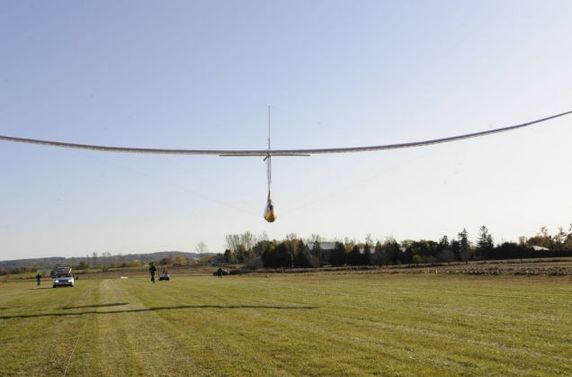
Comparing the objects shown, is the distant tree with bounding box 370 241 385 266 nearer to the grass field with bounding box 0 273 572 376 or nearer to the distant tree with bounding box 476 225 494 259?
the distant tree with bounding box 476 225 494 259

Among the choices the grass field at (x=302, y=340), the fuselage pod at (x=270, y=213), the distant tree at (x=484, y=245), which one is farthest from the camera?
the distant tree at (x=484, y=245)

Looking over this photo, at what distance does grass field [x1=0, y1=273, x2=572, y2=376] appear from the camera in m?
12.1

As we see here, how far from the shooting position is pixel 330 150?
20.2 meters

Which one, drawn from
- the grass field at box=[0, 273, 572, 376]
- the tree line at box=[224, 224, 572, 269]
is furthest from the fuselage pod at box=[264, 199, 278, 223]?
the tree line at box=[224, 224, 572, 269]

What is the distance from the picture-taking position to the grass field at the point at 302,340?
12062 mm

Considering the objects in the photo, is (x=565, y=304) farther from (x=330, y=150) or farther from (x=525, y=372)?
(x=525, y=372)

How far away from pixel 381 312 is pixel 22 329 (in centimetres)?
1249

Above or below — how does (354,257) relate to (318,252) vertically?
below

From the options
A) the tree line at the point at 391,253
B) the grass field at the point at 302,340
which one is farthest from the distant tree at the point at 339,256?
the grass field at the point at 302,340

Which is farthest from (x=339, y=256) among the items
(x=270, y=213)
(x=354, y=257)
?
(x=270, y=213)

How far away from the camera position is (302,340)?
1538 centimetres

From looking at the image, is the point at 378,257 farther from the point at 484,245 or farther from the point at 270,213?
the point at 270,213

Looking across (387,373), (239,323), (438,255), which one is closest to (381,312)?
(239,323)

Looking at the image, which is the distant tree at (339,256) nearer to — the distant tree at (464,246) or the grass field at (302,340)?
the distant tree at (464,246)
